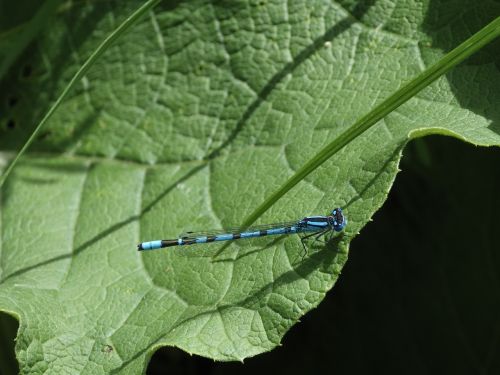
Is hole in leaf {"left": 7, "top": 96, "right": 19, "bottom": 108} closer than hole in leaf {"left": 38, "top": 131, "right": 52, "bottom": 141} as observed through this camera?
No

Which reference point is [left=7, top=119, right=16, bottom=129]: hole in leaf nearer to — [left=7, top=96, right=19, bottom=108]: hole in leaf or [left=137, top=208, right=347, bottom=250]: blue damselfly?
[left=7, top=96, right=19, bottom=108]: hole in leaf

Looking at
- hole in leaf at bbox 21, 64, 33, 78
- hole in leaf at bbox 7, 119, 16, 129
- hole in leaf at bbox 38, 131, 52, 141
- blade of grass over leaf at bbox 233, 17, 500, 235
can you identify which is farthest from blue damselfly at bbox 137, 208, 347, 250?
hole in leaf at bbox 21, 64, 33, 78

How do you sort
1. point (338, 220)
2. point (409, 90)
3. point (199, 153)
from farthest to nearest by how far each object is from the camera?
point (199, 153) → point (338, 220) → point (409, 90)

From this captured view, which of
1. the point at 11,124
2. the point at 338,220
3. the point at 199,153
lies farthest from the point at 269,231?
the point at 11,124

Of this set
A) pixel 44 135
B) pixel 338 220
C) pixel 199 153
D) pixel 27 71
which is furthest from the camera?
pixel 27 71

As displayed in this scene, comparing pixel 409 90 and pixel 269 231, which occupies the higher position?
pixel 409 90

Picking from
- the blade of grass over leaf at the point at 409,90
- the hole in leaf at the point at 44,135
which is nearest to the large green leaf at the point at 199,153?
the hole in leaf at the point at 44,135

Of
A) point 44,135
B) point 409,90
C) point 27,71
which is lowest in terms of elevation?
Answer: point 44,135

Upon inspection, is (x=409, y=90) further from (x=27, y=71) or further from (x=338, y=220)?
(x=27, y=71)
